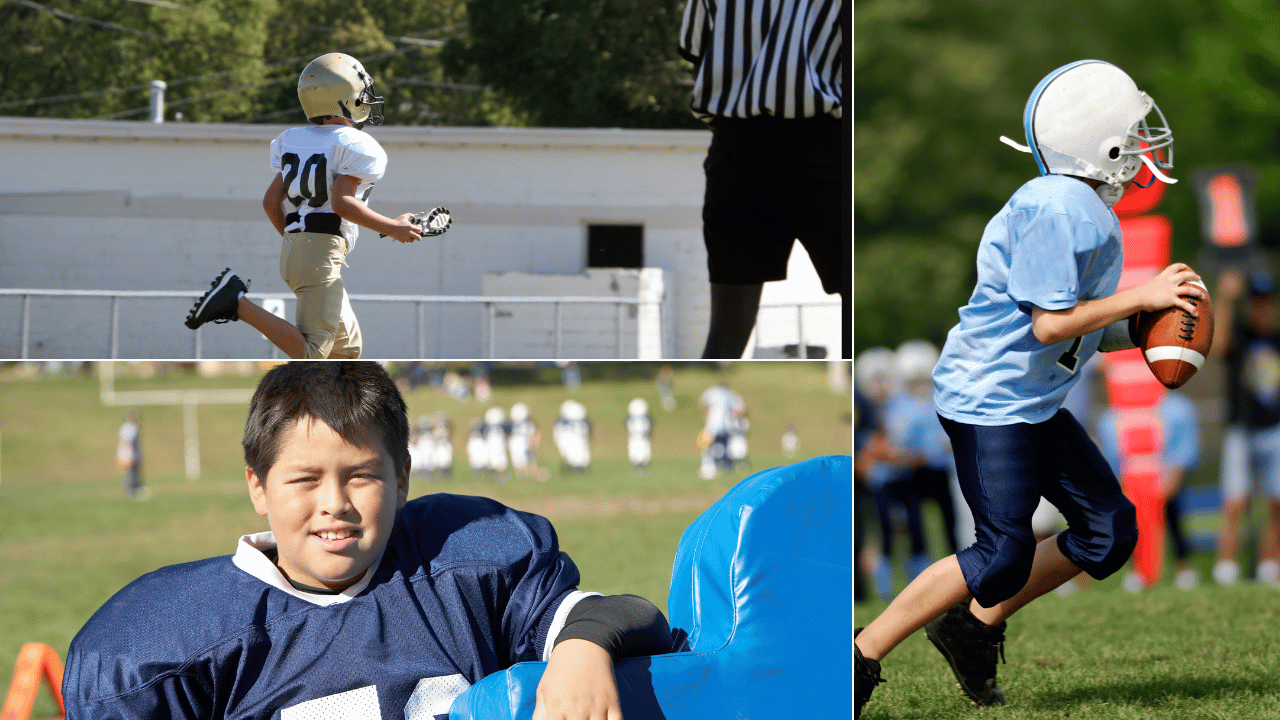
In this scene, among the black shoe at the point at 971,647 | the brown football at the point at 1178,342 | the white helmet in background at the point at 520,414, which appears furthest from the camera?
the white helmet in background at the point at 520,414

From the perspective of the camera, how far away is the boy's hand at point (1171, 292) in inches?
76.4

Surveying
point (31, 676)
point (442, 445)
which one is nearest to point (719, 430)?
point (442, 445)

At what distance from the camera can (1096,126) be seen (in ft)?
6.83

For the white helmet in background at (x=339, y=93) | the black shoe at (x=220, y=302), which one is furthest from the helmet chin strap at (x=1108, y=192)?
the black shoe at (x=220, y=302)

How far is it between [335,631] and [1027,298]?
136cm

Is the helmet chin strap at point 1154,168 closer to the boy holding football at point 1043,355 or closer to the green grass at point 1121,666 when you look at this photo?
the boy holding football at point 1043,355

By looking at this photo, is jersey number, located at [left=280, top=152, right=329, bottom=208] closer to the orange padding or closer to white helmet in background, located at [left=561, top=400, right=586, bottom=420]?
the orange padding

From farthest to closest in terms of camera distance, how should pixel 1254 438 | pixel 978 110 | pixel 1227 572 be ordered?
pixel 978 110
pixel 1254 438
pixel 1227 572

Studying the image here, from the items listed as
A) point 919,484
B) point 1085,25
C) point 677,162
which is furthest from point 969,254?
point 677,162

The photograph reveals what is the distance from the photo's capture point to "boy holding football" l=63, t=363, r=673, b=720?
154 cm

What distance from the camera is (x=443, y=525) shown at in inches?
71.6

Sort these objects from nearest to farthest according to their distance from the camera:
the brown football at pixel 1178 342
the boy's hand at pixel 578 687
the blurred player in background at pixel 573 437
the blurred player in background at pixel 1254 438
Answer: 1. the boy's hand at pixel 578 687
2. the brown football at pixel 1178 342
3. the blurred player in background at pixel 1254 438
4. the blurred player in background at pixel 573 437

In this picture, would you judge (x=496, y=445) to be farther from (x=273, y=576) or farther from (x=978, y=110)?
(x=273, y=576)

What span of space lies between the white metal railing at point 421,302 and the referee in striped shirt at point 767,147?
240mm
